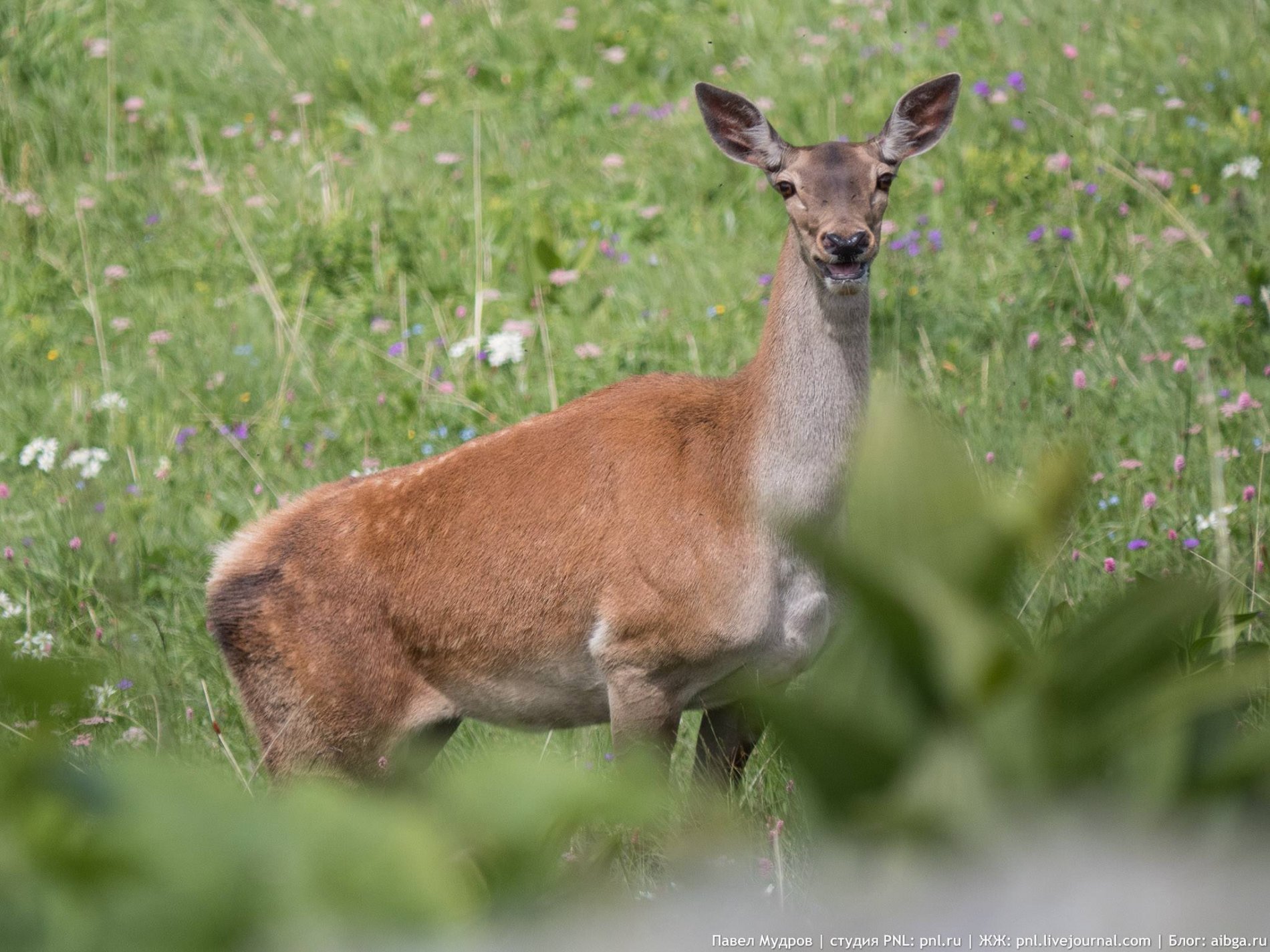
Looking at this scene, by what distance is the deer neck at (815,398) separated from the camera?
468 centimetres

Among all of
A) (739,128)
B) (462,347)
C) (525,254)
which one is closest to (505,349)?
(462,347)

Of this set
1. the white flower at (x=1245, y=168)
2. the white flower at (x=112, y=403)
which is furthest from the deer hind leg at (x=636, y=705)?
the white flower at (x=1245, y=168)

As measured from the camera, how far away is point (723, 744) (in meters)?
4.91

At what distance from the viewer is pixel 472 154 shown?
9.18 metres

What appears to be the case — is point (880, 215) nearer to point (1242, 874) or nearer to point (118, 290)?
point (1242, 874)

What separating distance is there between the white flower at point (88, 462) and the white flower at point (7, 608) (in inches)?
35.7

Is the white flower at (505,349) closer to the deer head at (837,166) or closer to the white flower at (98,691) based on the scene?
the deer head at (837,166)

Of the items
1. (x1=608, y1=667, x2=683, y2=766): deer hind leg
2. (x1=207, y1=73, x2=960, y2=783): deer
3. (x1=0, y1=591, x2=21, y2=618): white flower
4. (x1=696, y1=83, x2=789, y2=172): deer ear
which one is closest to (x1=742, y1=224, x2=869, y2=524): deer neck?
(x1=207, y1=73, x2=960, y2=783): deer

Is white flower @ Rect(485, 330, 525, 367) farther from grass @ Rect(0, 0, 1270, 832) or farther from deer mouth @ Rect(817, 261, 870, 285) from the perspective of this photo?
deer mouth @ Rect(817, 261, 870, 285)

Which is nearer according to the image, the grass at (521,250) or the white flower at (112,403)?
the grass at (521,250)

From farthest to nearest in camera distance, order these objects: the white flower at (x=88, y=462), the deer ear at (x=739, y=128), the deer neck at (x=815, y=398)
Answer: the white flower at (x=88, y=462) < the deer ear at (x=739, y=128) < the deer neck at (x=815, y=398)

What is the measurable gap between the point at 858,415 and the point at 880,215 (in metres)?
0.60

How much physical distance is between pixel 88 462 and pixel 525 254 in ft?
7.67

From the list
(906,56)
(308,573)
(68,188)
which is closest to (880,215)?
(308,573)
